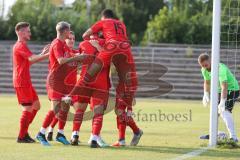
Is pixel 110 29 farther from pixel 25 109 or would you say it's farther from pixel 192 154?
pixel 192 154

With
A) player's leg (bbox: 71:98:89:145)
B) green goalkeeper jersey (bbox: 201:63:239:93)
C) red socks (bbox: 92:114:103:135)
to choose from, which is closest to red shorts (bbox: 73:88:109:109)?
player's leg (bbox: 71:98:89:145)

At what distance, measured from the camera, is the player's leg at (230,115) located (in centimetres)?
1290

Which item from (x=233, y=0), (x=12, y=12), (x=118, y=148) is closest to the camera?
(x=118, y=148)

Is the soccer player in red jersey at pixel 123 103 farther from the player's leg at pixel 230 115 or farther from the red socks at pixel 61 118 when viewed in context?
the player's leg at pixel 230 115

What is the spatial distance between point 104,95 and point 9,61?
84.7 ft

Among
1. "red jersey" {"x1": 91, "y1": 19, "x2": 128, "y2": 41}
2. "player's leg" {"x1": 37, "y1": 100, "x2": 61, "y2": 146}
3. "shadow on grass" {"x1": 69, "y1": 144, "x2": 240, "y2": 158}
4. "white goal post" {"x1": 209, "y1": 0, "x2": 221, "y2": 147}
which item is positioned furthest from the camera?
"player's leg" {"x1": 37, "y1": 100, "x2": 61, "y2": 146}

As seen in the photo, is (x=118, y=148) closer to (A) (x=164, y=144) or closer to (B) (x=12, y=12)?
(A) (x=164, y=144)

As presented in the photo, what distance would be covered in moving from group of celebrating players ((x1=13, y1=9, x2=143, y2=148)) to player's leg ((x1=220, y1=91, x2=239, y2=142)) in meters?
1.98

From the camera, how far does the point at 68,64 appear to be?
478 inches

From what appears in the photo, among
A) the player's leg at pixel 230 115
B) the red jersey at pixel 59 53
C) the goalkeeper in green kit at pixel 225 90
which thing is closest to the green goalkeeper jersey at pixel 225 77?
the goalkeeper in green kit at pixel 225 90

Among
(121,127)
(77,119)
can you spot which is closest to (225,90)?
(121,127)

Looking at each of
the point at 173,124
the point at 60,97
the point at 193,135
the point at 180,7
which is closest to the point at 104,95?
the point at 60,97

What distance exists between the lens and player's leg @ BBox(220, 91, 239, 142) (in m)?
12.9

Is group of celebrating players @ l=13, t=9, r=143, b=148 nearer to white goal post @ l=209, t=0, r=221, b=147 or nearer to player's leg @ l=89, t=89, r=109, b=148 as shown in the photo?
player's leg @ l=89, t=89, r=109, b=148
